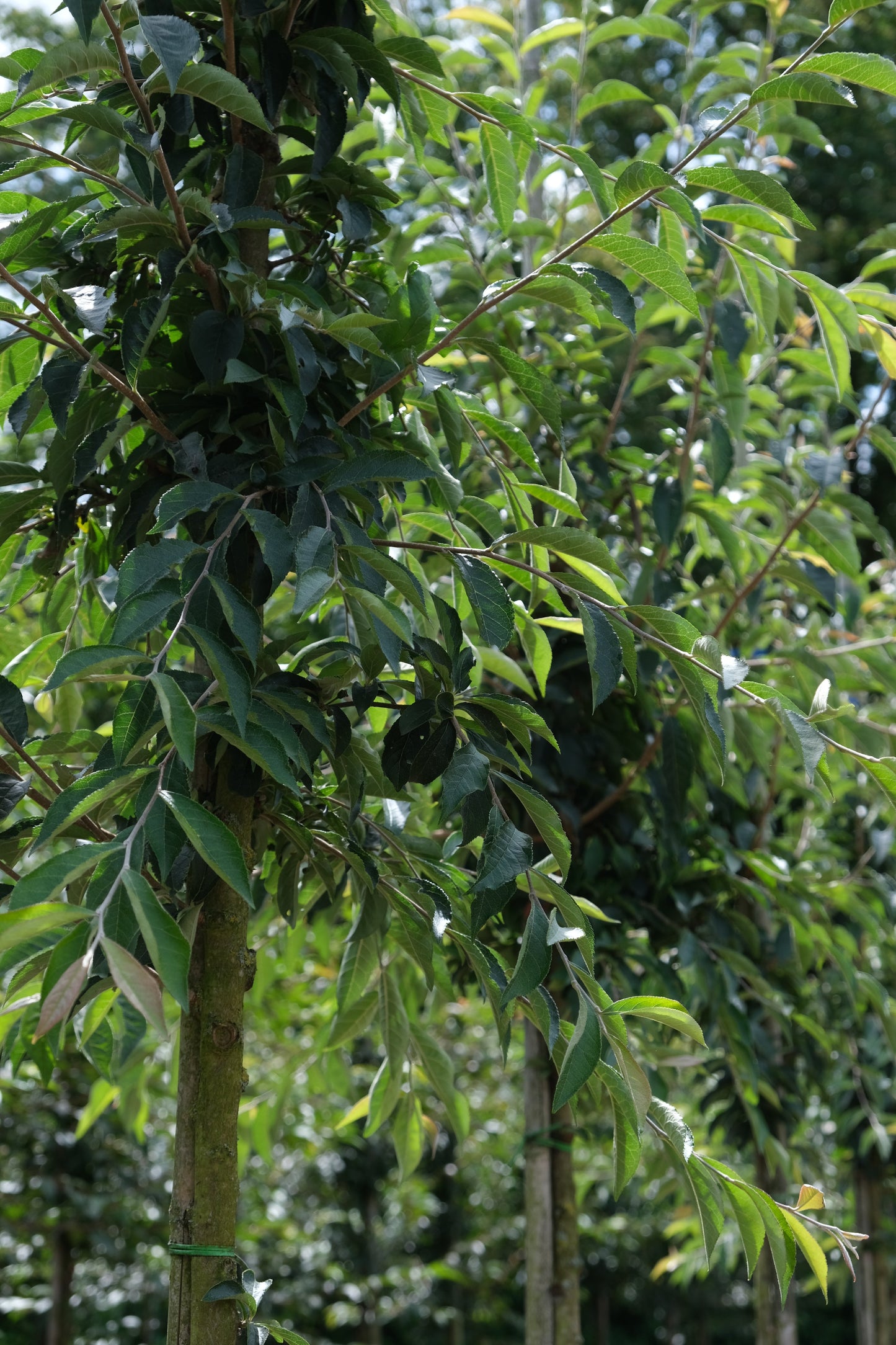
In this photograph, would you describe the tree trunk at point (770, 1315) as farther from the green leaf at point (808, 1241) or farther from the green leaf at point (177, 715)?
the green leaf at point (177, 715)

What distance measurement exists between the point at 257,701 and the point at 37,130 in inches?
328

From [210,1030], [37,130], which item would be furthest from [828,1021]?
[37,130]

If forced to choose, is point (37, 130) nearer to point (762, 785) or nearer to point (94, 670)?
point (762, 785)

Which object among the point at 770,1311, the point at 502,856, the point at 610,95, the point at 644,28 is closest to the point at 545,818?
the point at 502,856

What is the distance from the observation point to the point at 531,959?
1082 millimetres

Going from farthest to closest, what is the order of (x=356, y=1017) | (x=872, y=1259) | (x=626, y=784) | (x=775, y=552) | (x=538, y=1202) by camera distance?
(x=872, y=1259)
(x=538, y=1202)
(x=626, y=784)
(x=775, y=552)
(x=356, y=1017)

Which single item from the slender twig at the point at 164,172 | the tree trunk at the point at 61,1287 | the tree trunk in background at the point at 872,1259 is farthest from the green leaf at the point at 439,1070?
the tree trunk at the point at 61,1287

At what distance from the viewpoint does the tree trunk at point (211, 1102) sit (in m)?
1.20

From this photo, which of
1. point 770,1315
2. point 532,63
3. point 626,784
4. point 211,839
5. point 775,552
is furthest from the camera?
point 532,63

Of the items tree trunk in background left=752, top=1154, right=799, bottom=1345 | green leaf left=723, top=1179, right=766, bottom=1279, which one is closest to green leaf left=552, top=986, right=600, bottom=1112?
green leaf left=723, top=1179, right=766, bottom=1279

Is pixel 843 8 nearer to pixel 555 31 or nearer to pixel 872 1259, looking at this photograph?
pixel 555 31

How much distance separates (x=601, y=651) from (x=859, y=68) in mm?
599

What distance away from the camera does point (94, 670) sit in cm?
102

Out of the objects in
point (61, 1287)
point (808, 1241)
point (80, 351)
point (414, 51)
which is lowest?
point (61, 1287)
